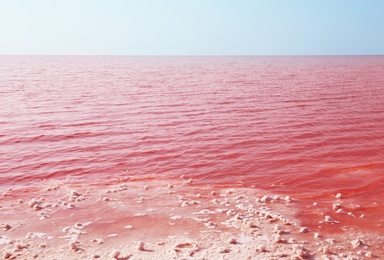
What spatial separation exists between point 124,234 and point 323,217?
15.2 feet

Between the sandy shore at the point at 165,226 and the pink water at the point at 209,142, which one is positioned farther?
the pink water at the point at 209,142

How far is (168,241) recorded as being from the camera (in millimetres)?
6750

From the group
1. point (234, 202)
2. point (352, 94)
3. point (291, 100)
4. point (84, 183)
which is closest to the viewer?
point (234, 202)

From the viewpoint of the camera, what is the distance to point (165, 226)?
24.4ft

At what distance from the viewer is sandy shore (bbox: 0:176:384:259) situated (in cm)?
630

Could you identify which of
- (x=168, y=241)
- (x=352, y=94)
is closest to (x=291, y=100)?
(x=352, y=94)

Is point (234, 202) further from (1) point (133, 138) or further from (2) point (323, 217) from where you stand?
(1) point (133, 138)

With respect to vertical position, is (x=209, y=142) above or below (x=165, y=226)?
above

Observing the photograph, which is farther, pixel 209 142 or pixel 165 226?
pixel 209 142

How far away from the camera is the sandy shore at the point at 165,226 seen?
630 cm

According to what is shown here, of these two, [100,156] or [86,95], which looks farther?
[86,95]

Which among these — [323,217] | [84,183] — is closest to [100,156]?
[84,183]

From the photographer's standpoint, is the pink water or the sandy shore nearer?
the sandy shore

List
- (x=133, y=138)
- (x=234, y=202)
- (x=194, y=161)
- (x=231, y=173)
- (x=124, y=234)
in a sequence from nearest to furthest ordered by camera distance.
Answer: (x=124, y=234) < (x=234, y=202) < (x=231, y=173) < (x=194, y=161) < (x=133, y=138)
